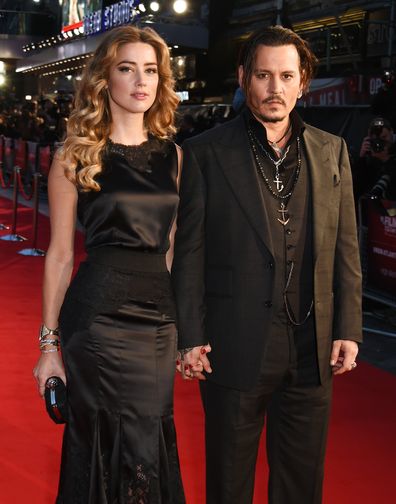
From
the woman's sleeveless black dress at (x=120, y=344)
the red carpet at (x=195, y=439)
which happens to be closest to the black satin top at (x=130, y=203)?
the woman's sleeveless black dress at (x=120, y=344)

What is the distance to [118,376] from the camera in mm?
2598

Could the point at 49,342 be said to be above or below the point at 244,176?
below

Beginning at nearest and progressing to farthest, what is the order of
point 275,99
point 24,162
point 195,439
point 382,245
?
1. point 275,99
2. point 195,439
3. point 382,245
4. point 24,162

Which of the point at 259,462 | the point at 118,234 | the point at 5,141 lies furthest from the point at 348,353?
the point at 5,141

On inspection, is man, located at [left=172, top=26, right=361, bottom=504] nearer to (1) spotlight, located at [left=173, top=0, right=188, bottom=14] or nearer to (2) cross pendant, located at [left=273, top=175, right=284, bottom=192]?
(2) cross pendant, located at [left=273, top=175, right=284, bottom=192]

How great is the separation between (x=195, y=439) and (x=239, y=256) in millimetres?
1937

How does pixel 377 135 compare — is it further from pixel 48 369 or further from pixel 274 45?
pixel 48 369

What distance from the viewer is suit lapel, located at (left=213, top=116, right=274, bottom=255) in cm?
253

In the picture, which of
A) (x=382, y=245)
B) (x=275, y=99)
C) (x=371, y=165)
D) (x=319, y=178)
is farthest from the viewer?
(x=371, y=165)

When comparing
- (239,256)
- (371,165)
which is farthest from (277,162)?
(371,165)

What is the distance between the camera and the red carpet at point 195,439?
3607 millimetres

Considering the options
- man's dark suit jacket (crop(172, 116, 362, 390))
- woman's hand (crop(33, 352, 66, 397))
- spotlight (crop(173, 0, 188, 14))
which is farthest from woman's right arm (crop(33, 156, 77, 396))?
spotlight (crop(173, 0, 188, 14))

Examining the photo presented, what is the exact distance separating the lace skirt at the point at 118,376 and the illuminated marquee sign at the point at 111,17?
68.5 ft

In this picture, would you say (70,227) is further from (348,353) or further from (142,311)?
(348,353)
